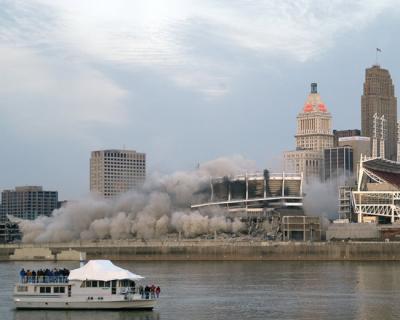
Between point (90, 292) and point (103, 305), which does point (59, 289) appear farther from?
point (103, 305)

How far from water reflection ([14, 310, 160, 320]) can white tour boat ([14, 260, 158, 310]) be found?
0.87 metres

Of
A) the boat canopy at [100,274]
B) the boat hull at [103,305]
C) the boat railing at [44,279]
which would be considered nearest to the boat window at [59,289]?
the boat railing at [44,279]

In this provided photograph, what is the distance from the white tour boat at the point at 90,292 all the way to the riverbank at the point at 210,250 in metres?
89.9

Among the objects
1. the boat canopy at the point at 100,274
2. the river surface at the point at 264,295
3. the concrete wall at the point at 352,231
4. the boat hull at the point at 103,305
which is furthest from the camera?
the concrete wall at the point at 352,231

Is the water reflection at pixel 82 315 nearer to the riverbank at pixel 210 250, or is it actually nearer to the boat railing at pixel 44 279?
the boat railing at pixel 44 279

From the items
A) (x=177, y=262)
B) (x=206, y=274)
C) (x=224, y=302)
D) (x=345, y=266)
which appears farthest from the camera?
(x=177, y=262)

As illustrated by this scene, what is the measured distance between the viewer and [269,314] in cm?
7644

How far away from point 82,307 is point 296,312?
17.1m

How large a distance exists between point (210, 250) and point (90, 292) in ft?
328

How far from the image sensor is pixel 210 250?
179000 mm

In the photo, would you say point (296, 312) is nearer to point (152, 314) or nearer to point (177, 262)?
point (152, 314)

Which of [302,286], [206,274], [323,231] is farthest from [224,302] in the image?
[323,231]

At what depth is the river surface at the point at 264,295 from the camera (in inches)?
3009

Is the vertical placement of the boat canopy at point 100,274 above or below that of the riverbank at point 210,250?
below
